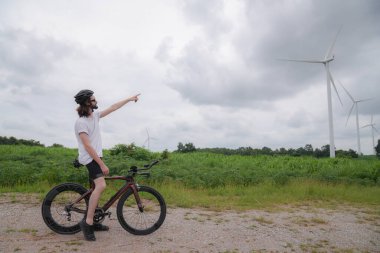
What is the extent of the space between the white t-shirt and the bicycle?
1.59ft

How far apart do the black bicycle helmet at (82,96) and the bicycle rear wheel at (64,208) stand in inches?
52.9

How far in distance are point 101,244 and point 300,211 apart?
541 centimetres

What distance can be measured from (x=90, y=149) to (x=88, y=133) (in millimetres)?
293

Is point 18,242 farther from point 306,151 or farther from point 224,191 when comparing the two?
point 306,151

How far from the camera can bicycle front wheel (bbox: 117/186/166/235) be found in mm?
5695

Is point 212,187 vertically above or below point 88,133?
below

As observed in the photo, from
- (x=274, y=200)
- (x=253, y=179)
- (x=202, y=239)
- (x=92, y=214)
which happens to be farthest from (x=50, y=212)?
(x=253, y=179)

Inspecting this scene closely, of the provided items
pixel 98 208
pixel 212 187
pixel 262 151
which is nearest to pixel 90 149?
pixel 98 208

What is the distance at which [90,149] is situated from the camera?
5.16 m

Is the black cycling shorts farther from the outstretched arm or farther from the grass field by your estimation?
the grass field

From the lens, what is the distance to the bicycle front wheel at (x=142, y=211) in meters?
5.70

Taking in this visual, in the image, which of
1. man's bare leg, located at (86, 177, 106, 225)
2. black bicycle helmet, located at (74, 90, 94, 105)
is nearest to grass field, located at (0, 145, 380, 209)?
man's bare leg, located at (86, 177, 106, 225)

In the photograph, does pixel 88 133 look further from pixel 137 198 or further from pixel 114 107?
pixel 137 198

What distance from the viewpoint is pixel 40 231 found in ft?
18.9
